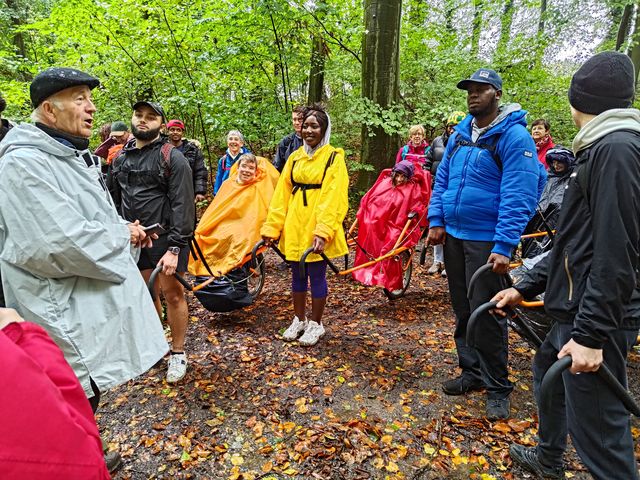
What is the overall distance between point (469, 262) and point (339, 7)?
23.6 feet

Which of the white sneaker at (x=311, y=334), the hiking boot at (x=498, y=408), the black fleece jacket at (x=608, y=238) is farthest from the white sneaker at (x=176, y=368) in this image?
the black fleece jacket at (x=608, y=238)

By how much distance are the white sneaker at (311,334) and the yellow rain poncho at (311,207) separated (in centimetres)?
82

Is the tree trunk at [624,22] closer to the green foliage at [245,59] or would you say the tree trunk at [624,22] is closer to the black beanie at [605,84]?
the green foliage at [245,59]

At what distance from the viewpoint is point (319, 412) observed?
10.8 feet

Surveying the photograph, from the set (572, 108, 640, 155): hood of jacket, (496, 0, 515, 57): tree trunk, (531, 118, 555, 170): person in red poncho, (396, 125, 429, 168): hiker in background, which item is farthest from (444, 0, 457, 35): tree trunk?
(572, 108, 640, 155): hood of jacket

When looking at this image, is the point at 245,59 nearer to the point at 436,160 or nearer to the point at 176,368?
the point at 436,160

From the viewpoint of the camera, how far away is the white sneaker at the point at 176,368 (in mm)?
3705

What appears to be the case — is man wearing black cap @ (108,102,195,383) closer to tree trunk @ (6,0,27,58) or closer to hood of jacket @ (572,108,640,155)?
hood of jacket @ (572,108,640,155)

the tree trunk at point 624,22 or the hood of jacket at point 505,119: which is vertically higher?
the tree trunk at point 624,22

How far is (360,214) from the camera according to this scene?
5762mm

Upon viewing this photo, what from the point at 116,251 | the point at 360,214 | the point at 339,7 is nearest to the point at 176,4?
the point at 339,7

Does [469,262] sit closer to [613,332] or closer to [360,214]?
[613,332]

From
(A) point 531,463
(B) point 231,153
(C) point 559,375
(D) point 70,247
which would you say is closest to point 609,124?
(C) point 559,375

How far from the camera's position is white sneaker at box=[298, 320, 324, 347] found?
432 cm
